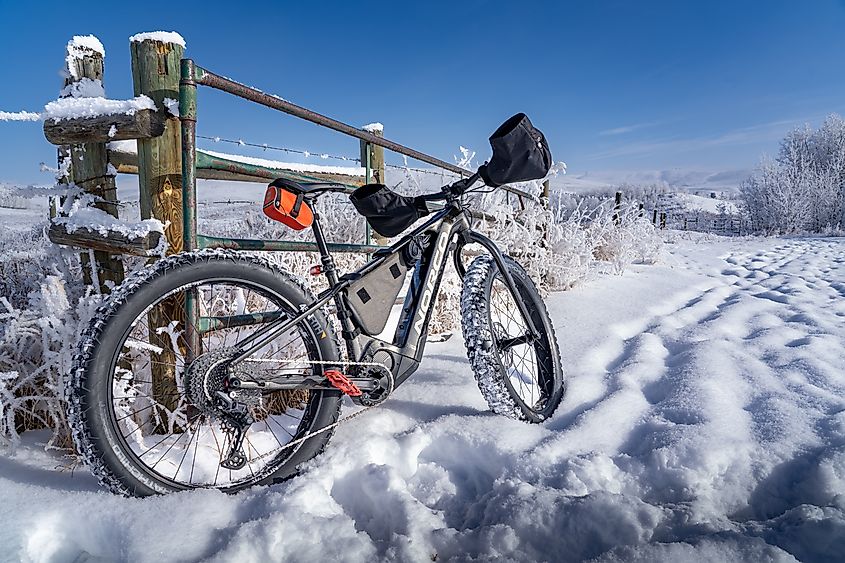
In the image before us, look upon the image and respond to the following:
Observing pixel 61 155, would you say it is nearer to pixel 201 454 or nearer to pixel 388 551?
pixel 201 454

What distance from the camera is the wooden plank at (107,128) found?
1.75m

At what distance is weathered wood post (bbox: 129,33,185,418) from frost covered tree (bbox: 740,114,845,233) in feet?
82.6

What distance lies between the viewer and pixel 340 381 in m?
1.73

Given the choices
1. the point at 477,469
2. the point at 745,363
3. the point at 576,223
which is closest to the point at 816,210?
the point at 576,223

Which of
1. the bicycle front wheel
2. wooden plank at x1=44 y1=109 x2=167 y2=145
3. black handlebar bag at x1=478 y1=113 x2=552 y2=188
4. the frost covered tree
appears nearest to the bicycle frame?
the bicycle front wheel

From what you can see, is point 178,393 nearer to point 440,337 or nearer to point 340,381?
point 340,381

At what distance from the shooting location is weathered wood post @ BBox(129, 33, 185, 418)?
180 cm

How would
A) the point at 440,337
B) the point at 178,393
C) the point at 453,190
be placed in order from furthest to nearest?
the point at 440,337, the point at 453,190, the point at 178,393

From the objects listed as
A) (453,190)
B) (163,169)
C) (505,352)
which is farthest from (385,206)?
(505,352)

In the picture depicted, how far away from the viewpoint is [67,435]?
1.76m

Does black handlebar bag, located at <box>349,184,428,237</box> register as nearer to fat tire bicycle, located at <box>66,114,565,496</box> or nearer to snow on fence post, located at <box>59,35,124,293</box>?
fat tire bicycle, located at <box>66,114,565,496</box>

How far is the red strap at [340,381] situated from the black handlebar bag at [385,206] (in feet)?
2.06

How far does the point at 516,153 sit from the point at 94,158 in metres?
1.84

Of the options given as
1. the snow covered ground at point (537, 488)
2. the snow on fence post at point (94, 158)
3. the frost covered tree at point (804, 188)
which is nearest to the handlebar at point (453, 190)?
the snow covered ground at point (537, 488)
